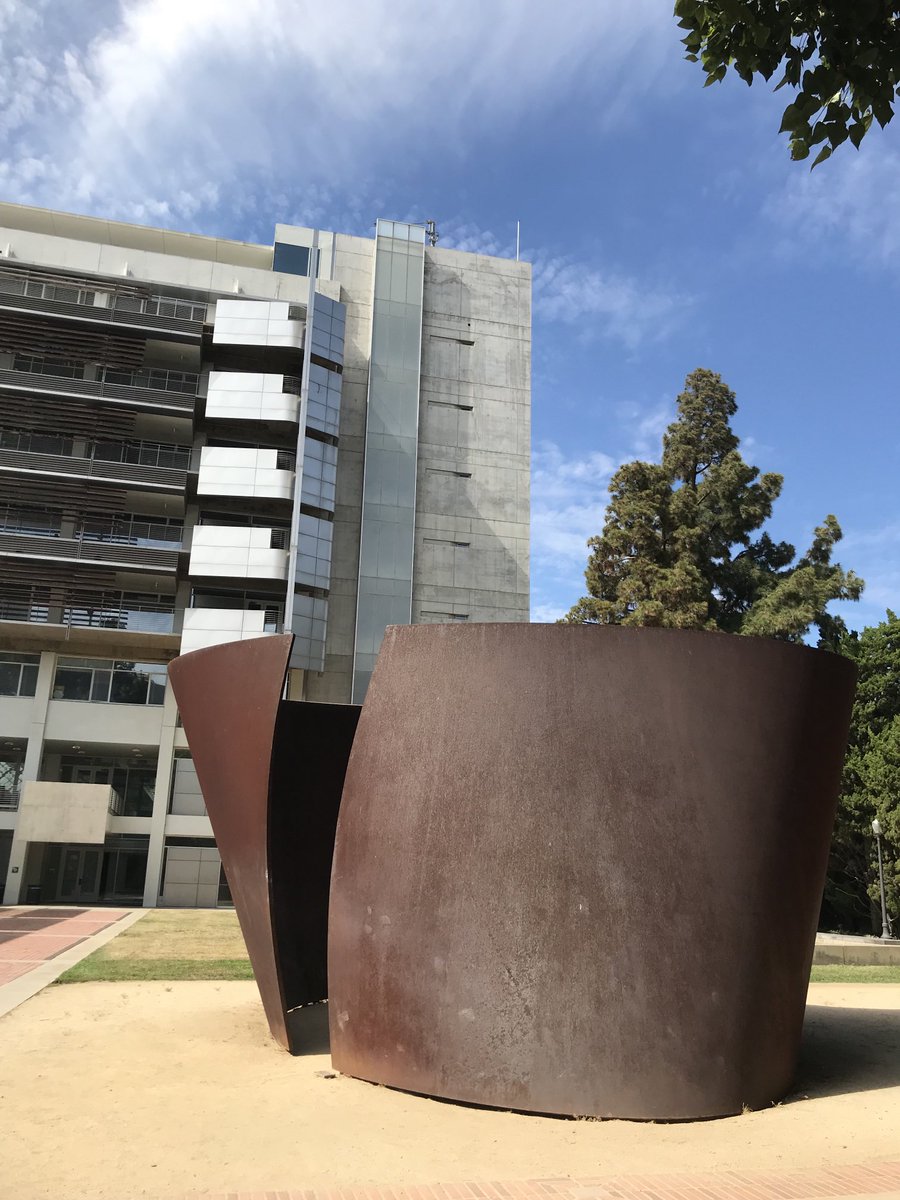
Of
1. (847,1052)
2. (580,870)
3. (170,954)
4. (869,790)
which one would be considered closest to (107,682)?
(170,954)

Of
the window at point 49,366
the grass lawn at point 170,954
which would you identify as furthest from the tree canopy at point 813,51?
the window at point 49,366

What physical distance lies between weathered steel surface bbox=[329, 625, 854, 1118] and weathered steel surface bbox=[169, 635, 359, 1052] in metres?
0.98

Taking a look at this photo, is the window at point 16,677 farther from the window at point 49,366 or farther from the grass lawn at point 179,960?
the grass lawn at point 179,960

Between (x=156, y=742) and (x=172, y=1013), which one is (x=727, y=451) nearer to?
(x=156, y=742)

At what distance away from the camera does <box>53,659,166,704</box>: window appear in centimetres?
3794

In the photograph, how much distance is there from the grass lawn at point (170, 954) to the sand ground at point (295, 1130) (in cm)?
607

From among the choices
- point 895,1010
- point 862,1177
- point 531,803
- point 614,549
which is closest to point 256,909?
point 531,803

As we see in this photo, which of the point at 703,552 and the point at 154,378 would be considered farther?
the point at 154,378

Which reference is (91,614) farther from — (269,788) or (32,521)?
(269,788)

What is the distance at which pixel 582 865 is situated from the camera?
7.27m

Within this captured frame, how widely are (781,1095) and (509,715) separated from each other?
12.8 ft

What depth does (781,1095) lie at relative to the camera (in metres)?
7.78

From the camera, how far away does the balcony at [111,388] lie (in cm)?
3903

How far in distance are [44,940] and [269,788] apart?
16.0 m
